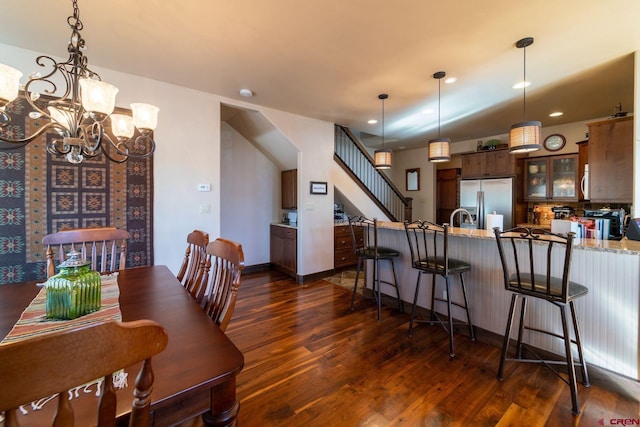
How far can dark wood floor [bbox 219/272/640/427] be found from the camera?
1.66 m

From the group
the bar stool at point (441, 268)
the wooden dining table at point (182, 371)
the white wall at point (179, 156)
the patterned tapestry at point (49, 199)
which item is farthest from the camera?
the white wall at point (179, 156)

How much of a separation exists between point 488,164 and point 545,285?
401 centimetres

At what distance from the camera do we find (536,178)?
5059 mm

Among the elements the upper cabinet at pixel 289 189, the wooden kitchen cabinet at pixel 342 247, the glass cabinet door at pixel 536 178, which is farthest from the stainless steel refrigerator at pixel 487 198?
the upper cabinet at pixel 289 189

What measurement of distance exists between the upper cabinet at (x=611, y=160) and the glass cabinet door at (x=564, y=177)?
1.83 metres

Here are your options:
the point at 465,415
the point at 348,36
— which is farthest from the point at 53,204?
the point at 465,415

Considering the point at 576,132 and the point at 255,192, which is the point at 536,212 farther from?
the point at 255,192

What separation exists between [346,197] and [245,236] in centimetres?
200

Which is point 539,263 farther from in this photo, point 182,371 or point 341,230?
point 341,230

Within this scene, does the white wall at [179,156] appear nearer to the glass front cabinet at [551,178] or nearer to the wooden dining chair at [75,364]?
the wooden dining chair at [75,364]

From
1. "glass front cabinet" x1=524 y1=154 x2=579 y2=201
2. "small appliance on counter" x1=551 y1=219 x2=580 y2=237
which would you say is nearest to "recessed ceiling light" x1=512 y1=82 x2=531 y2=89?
"small appliance on counter" x1=551 y1=219 x2=580 y2=237

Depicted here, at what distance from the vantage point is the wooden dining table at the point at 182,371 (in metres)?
0.72

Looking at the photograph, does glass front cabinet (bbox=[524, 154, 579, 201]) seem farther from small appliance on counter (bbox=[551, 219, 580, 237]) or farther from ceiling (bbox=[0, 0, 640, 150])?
small appliance on counter (bbox=[551, 219, 580, 237])

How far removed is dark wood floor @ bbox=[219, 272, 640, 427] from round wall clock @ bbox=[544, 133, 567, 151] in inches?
175
